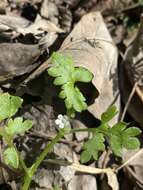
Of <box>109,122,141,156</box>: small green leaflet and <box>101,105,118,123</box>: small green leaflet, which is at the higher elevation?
<box>101,105,118,123</box>: small green leaflet

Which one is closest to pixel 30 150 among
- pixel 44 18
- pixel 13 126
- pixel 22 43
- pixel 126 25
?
pixel 13 126

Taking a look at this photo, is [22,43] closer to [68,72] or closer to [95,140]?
[68,72]

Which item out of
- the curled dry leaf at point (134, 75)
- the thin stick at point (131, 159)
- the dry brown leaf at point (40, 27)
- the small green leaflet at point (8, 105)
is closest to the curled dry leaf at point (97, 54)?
the curled dry leaf at point (134, 75)

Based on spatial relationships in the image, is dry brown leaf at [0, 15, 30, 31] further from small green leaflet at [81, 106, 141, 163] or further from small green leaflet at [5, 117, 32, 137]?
small green leaflet at [81, 106, 141, 163]

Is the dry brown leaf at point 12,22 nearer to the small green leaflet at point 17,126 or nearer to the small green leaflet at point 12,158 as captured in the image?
the small green leaflet at point 17,126

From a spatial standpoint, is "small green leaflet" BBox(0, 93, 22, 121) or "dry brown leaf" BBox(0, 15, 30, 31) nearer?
"small green leaflet" BBox(0, 93, 22, 121)

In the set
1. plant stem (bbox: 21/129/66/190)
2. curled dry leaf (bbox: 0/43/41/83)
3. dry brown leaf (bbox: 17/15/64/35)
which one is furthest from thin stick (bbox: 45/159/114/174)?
dry brown leaf (bbox: 17/15/64/35)
